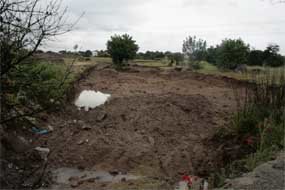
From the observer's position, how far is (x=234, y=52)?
15750 millimetres

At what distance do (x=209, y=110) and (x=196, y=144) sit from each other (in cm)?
242

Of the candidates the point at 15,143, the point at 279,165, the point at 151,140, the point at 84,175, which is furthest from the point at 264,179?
the point at 15,143

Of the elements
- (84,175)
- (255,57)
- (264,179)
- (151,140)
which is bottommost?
(84,175)

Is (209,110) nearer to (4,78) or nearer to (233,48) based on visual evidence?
(4,78)

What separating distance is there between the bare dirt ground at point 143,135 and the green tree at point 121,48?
31.5ft

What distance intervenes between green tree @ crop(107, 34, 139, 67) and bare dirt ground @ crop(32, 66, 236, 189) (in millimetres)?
9595

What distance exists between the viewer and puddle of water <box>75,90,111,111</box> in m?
7.61

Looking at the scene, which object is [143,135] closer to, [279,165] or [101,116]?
[101,116]

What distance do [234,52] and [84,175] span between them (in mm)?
14111

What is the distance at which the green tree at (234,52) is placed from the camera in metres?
15.7

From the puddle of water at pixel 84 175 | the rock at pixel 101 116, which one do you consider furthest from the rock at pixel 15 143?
the rock at pixel 101 116

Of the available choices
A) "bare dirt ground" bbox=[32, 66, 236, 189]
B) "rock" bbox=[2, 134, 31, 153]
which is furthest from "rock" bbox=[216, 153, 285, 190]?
"rock" bbox=[2, 134, 31, 153]

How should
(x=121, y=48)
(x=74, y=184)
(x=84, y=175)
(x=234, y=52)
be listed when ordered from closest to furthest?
(x=74, y=184) → (x=84, y=175) → (x=234, y=52) → (x=121, y=48)

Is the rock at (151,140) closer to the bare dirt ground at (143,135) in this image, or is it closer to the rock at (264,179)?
the bare dirt ground at (143,135)
